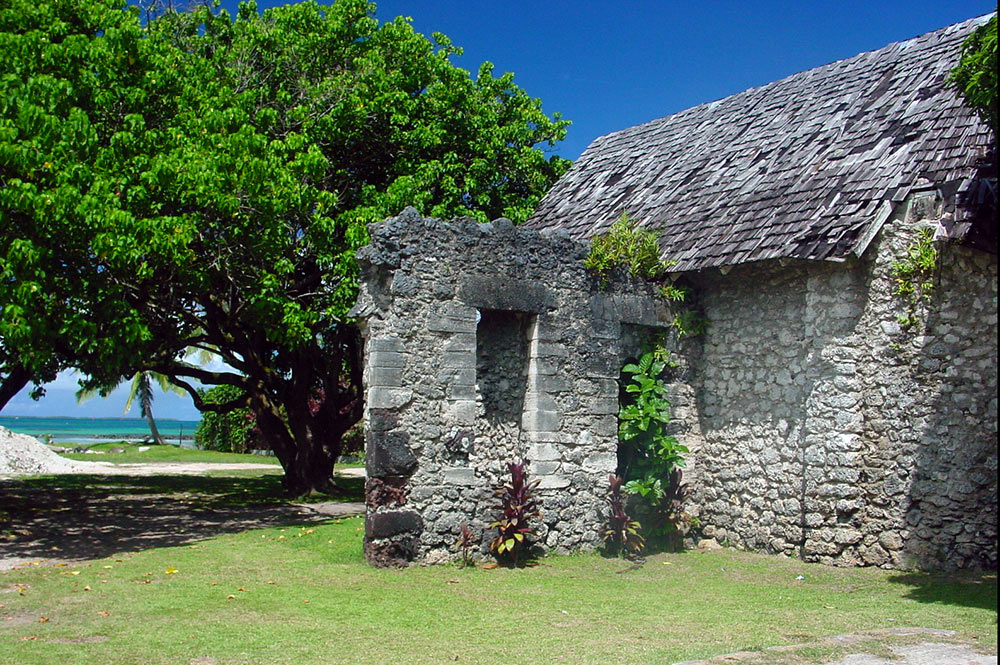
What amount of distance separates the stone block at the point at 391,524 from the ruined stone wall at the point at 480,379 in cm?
1

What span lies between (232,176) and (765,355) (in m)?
6.85

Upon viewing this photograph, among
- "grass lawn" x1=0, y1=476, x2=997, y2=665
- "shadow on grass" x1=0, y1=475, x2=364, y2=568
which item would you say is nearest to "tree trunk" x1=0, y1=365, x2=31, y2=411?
"shadow on grass" x1=0, y1=475, x2=364, y2=568

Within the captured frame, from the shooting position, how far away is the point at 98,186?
33.3ft

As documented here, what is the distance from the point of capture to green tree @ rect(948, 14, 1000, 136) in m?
7.29

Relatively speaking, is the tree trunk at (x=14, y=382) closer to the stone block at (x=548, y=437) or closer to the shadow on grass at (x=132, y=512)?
the shadow on grass at (x=132, y=512)

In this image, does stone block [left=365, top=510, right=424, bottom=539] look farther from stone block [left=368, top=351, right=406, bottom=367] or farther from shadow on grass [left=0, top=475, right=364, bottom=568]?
shadow on grass [left=0, top=475, right=364, bottom=568]

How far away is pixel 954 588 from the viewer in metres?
8.46

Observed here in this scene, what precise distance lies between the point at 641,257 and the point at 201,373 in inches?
377

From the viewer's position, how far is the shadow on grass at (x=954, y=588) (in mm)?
7852

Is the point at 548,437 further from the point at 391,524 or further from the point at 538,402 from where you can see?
the point at 391,524

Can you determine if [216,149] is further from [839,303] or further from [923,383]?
[923,383]

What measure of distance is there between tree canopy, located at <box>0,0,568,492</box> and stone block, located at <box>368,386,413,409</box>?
315 centimetres

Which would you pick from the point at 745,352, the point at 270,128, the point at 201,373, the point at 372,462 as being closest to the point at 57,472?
the point at 201,373

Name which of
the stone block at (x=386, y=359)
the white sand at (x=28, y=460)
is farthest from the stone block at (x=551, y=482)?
the white sand at (x=28, y=460)
